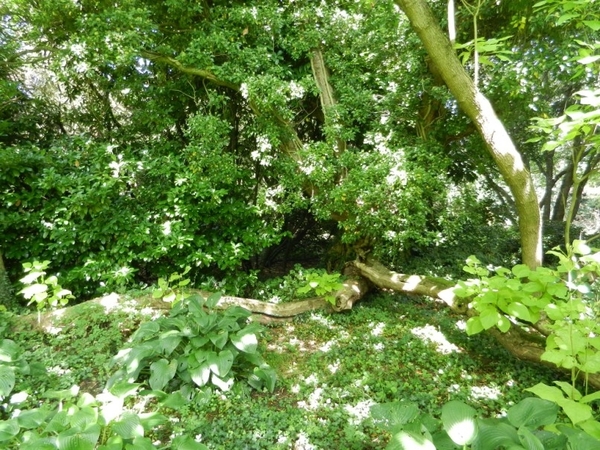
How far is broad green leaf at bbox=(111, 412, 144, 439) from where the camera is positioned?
5.82 ft

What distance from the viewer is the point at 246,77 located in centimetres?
406

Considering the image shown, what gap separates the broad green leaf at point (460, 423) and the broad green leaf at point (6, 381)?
A: 2.62 metres

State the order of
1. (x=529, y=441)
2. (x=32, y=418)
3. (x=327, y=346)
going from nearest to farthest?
(x=529, y=441), (x=32, y=418), (x=327, y=346)

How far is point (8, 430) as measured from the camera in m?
1.76

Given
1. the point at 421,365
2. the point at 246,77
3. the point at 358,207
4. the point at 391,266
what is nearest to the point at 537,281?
the point at 421,365

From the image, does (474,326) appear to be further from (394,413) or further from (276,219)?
(276,219)

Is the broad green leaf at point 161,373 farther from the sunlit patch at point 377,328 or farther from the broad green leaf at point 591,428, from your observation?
the broad green leaf at point 591,428

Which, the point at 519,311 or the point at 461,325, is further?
the point at 461,325

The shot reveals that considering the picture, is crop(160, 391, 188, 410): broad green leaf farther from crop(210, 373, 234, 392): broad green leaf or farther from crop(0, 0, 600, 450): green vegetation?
crop(210, 373, 234, 392): broad green leaf

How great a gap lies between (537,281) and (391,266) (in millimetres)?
2642

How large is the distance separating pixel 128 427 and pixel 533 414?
6.59 feet

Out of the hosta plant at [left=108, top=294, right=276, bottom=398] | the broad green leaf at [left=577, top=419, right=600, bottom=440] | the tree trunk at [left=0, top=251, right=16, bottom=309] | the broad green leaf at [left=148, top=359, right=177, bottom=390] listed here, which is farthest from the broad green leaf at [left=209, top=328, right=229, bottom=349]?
the tree trunk at [left=0, top=251, right=16, bottom=309]

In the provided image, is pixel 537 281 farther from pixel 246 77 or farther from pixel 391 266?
pixel 246 77

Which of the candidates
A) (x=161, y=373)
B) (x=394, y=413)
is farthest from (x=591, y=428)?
(x=161, y=373)
